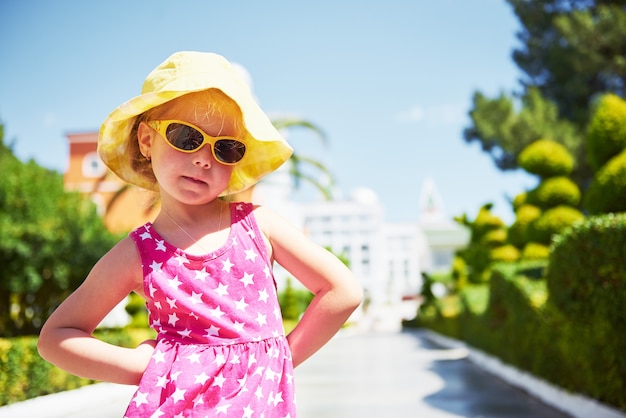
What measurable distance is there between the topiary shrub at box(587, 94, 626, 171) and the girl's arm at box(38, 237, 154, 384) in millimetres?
10080

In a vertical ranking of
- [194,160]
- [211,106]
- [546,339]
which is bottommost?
[546,339]

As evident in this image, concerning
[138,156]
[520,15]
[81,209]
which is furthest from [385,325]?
[138,156]

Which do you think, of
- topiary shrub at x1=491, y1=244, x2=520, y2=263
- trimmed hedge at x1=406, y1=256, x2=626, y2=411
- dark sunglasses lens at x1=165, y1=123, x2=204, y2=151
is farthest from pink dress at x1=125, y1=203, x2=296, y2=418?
topiary shrub at x1=491, y1=244, x2=520, y2=263

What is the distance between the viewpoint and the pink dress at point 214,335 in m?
1.83

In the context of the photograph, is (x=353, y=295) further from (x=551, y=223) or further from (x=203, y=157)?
(x=551, y=223)

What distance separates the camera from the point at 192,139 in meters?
1.98

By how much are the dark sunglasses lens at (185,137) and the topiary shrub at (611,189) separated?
8.99 m

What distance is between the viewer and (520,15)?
26672 millimetres

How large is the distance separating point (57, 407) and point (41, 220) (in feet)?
30.3

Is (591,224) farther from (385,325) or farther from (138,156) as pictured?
(385,325)

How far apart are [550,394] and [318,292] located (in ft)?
29.6

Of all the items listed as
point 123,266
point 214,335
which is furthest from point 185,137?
point 214,335

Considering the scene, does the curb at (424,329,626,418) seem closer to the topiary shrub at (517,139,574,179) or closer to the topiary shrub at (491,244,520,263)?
the topiary shrub at (517,139,574,179)

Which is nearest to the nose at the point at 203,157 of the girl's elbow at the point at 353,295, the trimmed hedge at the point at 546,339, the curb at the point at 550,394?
the girl's elbow at the point at 353,295
